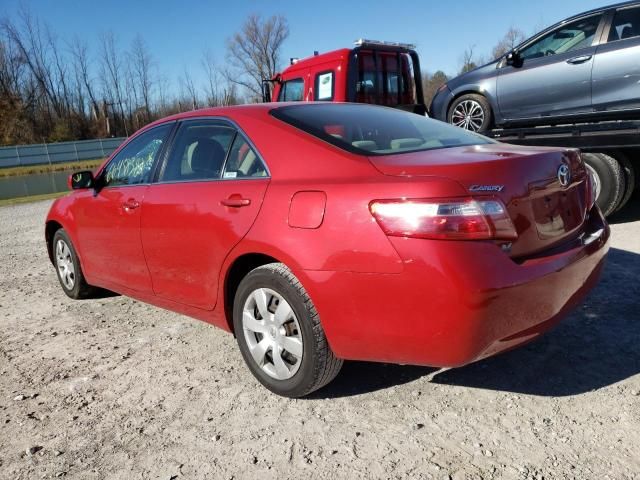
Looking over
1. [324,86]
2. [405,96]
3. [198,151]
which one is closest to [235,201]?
[198,151]

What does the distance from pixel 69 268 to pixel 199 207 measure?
7.66 feet

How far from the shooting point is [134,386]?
2.99 meters

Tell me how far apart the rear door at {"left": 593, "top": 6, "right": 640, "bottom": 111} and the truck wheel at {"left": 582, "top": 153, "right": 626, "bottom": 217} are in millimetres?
559

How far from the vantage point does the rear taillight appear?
2078 mm

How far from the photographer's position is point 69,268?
470cm

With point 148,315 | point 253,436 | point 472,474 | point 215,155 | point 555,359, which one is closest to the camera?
point 472,474

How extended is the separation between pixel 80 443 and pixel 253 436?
811mm

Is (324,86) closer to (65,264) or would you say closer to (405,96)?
(405,96)

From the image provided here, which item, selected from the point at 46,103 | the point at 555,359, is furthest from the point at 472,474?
the point at 46,103

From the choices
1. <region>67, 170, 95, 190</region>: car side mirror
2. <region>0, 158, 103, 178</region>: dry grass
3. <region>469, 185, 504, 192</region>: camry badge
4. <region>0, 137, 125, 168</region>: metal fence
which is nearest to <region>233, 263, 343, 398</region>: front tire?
<region>469, 185, 504, 192</region>: camry badge

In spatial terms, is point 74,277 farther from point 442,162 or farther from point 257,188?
point 442,162

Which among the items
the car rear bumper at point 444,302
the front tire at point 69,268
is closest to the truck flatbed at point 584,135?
the car rear bumper at point 444,302

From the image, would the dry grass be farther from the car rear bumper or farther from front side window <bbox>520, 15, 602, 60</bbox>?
the car rear bumper

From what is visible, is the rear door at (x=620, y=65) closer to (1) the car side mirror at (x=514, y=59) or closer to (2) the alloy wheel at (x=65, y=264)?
(1) the car side mirror at (x=514, y=59)
